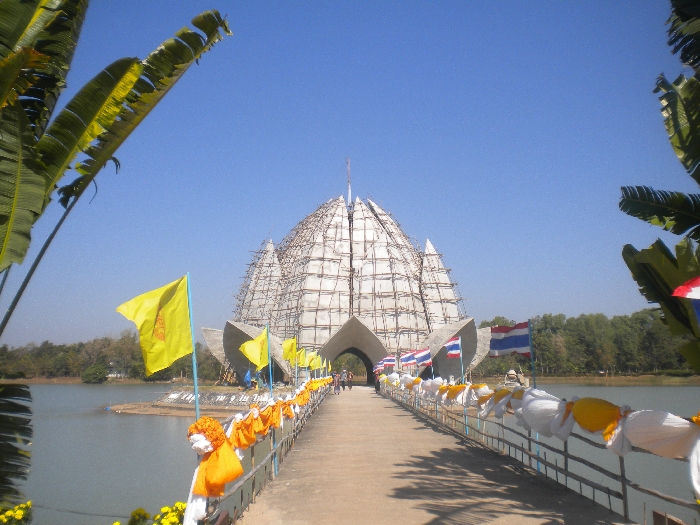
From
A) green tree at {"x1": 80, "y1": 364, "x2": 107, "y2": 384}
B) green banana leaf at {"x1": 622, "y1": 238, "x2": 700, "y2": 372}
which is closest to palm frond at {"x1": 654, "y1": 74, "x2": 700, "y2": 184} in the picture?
green banana leaf at {"x1": 622, "y1": 238, "x2": 700, "y2": 372}

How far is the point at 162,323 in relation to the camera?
4.80 meters

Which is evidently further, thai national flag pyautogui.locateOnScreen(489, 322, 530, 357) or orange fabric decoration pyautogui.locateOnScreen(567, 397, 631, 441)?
thai national flag pyautogui.locateOnScreen(489, 322, 530, 357)

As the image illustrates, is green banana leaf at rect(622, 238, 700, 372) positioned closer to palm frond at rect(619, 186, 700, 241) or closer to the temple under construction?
palm frond at rect(619, 186, 700, 241)

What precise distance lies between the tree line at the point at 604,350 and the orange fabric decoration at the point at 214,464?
37779 millimetres

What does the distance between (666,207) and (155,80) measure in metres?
5.26

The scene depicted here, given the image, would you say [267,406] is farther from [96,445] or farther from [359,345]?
[359,345]

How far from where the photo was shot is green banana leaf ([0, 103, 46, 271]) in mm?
4156

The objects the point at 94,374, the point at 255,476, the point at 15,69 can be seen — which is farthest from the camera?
the point at 94,374

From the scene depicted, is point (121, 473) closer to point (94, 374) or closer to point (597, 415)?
point (597, 415)

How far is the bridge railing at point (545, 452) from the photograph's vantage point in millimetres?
6169

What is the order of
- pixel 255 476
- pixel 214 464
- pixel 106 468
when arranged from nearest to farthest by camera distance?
pixel 214 464 → pixel 255 476 → pixel 106 468

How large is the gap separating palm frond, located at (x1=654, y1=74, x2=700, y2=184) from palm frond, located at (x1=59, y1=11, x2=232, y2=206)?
4.84 m

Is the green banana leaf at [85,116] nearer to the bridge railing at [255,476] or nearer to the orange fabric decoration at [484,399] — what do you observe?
the bridge railing at [255,476]

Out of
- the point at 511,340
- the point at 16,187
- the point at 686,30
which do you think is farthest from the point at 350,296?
the point at 16,187
